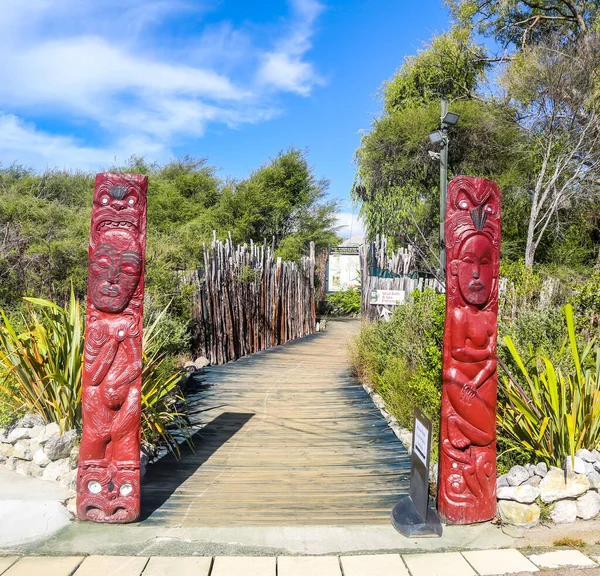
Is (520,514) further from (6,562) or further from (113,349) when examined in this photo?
(6,562)

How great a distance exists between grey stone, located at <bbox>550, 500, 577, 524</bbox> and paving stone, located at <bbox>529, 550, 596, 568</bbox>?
382 mm

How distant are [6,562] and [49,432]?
147 centimetres

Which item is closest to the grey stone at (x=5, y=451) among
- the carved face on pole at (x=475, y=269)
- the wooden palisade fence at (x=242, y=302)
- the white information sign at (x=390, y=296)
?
the carved face on pole at (x=475, y=269)

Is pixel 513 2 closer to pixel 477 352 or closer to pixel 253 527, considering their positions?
pixel 477 352

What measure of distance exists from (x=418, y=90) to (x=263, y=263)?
11.8 m

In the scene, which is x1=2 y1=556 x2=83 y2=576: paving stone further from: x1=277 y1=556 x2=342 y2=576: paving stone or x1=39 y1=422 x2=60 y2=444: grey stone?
x1=39 y1=422 x2=60 y2=444: grey stone

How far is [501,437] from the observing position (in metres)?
4.30

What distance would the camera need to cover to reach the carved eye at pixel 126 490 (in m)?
3.56

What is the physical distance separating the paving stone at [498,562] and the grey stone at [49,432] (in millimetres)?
3287

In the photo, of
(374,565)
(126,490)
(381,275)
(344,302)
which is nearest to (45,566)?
(126,490)

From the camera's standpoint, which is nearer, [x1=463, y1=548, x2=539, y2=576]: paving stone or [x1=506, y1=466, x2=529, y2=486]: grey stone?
[x1=463, y1=548, x2=539, y2=576]: paving stone

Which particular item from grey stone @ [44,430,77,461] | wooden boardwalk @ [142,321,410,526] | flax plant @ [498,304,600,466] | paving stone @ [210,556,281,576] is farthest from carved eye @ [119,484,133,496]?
flax plant @ [498,304,600,466]

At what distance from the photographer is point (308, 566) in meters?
3.05

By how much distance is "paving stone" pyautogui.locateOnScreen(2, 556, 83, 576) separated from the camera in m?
2.94
